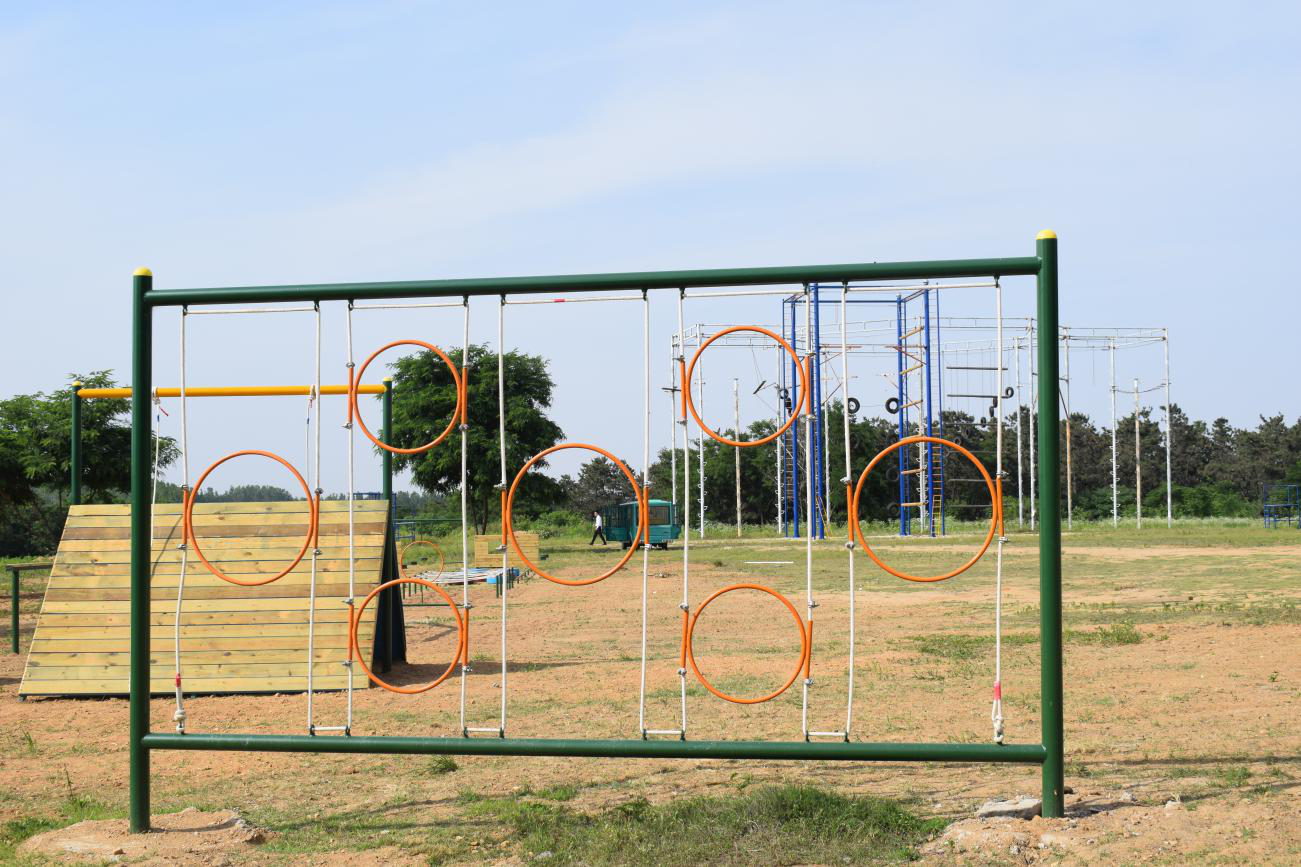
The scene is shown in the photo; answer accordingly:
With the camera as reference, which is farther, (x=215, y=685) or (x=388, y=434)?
(x=388, y=434)

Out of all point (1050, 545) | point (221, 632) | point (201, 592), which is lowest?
point (221, 632)

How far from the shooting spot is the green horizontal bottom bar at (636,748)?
4363mm

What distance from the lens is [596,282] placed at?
4.74 m

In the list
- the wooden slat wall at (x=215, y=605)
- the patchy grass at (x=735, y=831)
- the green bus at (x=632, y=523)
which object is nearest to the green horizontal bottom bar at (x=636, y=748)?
the patchy grass at (x=735, y=831)

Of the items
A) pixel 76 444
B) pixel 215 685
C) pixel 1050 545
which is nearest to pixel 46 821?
pixel 215 685

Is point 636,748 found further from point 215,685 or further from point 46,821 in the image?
point 215,685

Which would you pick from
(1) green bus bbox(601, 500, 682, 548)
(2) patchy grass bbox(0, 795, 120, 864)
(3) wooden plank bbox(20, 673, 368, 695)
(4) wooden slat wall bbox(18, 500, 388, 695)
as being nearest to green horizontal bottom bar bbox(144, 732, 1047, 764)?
(2) patchy grass bbox(0, 795, 120, 864)

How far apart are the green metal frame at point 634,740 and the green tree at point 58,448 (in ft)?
56.1

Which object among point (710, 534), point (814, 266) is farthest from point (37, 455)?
point (814, 266)

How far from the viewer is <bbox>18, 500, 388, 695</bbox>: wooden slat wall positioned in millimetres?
9016

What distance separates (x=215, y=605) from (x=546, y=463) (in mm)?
6095

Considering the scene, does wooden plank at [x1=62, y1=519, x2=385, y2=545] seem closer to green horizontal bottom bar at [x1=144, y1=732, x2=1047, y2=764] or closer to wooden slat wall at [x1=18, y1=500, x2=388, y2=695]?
wooden slat wall at [x1=18, y1=500, x2=388, y2=695]

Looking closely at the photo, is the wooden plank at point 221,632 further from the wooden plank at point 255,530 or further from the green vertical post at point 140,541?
the green vertical post at point 140,541

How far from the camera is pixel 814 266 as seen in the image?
4.59 m
